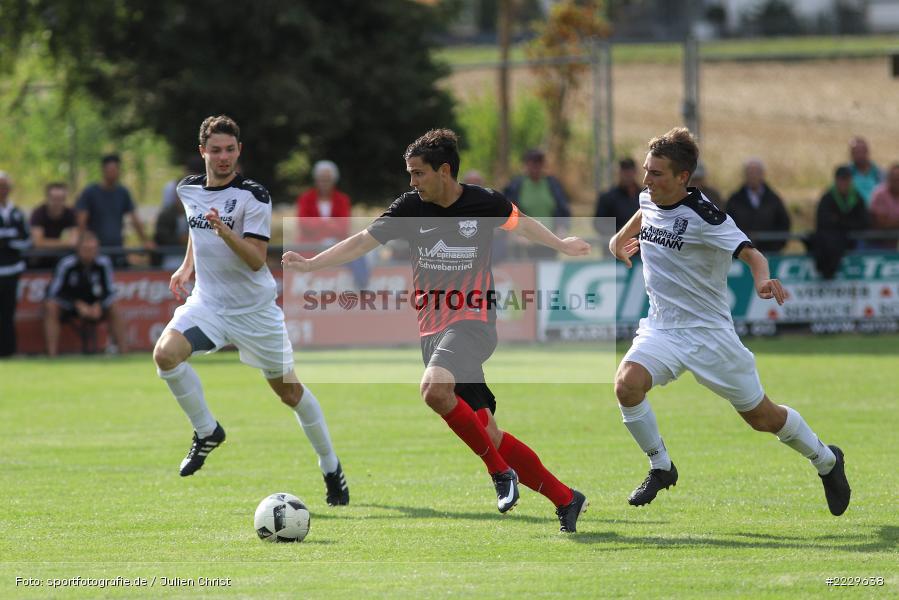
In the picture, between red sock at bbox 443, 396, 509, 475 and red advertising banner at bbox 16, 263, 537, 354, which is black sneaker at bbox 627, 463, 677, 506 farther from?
red advertising banner at bbox 16, 263, 537, 354

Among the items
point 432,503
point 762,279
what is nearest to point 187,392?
point 432,503

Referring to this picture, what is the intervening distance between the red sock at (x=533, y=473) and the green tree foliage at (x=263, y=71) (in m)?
14.4

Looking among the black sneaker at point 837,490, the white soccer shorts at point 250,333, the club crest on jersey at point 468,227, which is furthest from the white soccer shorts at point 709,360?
the white soccer shorts at point 250,333

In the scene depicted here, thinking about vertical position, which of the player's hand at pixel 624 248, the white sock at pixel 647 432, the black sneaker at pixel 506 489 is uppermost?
the player's hand at pixel 624 248

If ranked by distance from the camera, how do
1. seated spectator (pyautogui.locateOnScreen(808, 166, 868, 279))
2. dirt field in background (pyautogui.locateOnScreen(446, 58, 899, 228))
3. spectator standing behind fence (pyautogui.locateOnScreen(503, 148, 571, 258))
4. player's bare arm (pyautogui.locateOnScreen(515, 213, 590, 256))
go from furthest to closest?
dirt field in background (pyautogui.locateOnScreen(446, 58, 899, 228)), seated spectator (pyautogui.locateOnScreen(808, 166, 868, 279)), spectator standing behind fence (pyautogui.locateOnScreen(503, 148, 571, 258)), player's bare arm (pyautogui.locateOnScreen(515, 213, 590, 256))

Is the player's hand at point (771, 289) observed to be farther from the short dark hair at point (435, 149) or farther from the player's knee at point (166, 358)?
the player's knee at point (166, 358)

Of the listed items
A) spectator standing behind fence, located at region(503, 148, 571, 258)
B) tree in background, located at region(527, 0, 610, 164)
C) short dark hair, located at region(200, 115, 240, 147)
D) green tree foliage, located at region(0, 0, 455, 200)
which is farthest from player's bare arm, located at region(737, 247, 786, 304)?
tree in background, located at region(527, 0, 610, 164)

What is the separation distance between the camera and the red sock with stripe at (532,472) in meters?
6.96

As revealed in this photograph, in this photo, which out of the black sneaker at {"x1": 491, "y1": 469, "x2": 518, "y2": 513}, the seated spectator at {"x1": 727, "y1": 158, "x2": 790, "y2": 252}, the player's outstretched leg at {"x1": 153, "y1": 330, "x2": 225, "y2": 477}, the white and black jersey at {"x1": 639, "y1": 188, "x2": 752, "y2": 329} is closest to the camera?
the black sneaker at {"x1": 491, "y1": 469, "x2": 518, "y2": 513}

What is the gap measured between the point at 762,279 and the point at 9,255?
40.8ft

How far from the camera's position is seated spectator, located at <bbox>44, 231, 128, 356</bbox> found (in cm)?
1691

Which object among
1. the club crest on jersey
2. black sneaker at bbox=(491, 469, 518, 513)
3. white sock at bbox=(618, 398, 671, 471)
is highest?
the club crest on jersey

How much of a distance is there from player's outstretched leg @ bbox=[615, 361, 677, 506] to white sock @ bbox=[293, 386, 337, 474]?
1.88 metres

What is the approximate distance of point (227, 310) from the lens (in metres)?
8.28
